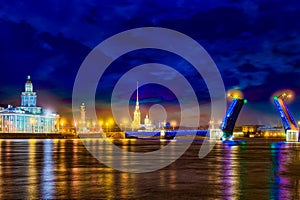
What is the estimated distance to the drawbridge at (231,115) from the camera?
84188 millimetres

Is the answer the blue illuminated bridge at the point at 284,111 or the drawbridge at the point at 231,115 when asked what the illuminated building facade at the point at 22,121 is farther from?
the blue illuminated bridge at the point at 284,111

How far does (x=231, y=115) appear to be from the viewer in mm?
86562

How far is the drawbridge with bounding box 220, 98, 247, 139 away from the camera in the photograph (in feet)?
276

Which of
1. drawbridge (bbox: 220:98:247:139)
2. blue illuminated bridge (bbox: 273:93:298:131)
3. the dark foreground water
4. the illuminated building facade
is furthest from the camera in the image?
the illuminated building facade

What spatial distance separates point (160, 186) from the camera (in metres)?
12.7

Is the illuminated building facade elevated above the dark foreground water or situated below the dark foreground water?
above

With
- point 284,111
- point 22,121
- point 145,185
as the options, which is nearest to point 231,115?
point 284,111

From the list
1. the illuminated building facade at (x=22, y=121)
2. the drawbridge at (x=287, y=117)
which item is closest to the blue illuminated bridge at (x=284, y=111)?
the drawbridge at (x=287, y=117)

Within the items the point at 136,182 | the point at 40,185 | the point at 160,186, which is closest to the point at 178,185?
the point at 160,186

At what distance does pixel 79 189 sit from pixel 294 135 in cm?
8551

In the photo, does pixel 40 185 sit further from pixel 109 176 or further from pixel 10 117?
pixel 10 117

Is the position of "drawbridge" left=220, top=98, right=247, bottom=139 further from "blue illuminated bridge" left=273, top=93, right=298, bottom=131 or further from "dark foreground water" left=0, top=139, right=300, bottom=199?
"dark foreground water" left=0, top=139, right=300, bottom=199

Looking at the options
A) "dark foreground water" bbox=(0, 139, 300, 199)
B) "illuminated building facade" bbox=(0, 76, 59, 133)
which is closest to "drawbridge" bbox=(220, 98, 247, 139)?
"dark foreground water" bbox=(0, 139, 300, 199)

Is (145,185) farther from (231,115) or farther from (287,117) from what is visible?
(287,117)
